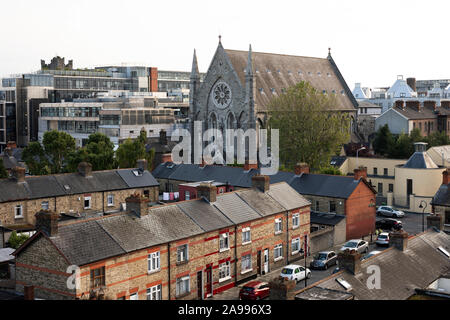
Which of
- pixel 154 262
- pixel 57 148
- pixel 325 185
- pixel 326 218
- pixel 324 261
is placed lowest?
pixel 324 261

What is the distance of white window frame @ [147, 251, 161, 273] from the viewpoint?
90.3 feet

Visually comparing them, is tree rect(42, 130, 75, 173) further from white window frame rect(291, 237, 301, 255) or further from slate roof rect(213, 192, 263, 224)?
white window frame rect(291, 237, 301, 255)

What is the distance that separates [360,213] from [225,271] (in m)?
18.8

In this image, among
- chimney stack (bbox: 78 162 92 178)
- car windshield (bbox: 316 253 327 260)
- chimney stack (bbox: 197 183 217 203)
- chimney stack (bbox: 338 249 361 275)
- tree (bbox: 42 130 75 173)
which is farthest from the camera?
tree (bbox: 42 130 75 173)

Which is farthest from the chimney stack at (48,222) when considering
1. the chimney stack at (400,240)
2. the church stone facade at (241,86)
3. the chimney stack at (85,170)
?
the church stone facade at (241,86)

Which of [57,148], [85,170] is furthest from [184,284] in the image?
[57,148]

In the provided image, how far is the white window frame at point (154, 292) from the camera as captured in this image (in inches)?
1078

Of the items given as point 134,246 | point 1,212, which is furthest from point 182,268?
point 1,212

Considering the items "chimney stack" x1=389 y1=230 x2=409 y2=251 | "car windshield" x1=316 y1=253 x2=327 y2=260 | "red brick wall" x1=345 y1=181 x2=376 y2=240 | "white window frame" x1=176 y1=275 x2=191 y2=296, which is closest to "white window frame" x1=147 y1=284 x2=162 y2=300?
"white window frame" x1=176 y1=275 x2=191 y2=296

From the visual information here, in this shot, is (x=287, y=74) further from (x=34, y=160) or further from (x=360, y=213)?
(x=360, y=213)

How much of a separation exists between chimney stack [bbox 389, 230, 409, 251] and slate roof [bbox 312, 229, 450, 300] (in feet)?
1.07

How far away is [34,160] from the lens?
60.3m
